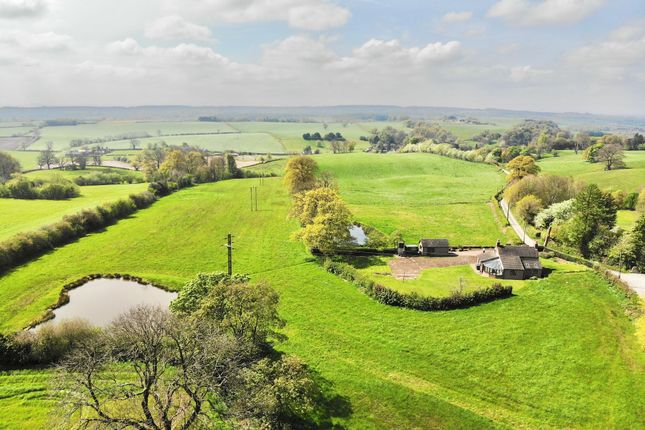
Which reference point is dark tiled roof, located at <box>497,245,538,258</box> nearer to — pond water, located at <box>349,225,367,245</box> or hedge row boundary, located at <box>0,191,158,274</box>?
pond water, located at <box>349,225,367,245</box>

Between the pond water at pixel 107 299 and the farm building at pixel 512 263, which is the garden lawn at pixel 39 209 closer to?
the pond water at pixel 107 299

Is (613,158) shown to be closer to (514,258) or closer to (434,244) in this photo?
(434,244)

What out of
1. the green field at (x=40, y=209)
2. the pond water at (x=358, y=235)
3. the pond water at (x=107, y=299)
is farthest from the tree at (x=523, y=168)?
the green field at (x=40, y=209)

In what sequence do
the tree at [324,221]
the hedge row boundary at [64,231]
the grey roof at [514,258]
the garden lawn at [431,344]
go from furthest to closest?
the tree at [324,221] < the hedge row boundary at [64,231] < the grey roof at [514,258] < the garden lawn at [431,344]

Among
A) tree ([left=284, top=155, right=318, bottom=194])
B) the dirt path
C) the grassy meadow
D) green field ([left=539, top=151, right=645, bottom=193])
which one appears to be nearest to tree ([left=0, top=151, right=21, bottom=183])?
the grassy meadow

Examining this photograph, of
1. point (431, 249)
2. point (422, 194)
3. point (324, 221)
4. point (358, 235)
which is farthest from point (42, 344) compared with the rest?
point (422, 194)

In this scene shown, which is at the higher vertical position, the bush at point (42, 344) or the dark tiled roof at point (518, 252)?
the dark tiled roof at point (518, 252)

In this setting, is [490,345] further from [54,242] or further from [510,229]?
[54,242]
